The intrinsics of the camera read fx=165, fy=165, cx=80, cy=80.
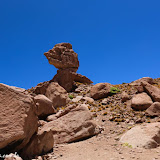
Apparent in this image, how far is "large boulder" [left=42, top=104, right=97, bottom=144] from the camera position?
11.2m

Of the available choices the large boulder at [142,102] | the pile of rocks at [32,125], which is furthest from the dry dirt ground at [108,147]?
the large boulder at [142,102]

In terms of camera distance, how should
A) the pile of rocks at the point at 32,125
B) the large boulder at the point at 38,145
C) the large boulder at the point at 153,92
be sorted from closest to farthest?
the pile of rocks at the point at 32,125 < the large boulder at the point at 38,145 < the large boulder at the point at 153,92

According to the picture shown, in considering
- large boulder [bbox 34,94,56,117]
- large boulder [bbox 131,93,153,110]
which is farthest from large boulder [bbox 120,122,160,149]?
large boulder [bbox 34,94,56,117]

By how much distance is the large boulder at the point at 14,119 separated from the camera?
7.06 m

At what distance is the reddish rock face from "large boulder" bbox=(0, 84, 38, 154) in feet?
75.8

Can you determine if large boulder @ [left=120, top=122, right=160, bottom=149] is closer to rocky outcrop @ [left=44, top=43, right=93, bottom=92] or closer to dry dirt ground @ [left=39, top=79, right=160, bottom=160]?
dry dirt ground @ [left=39, top=79, right=160, bottom=160]

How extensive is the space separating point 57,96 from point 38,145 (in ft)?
50.2

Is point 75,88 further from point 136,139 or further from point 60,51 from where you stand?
point 136,139

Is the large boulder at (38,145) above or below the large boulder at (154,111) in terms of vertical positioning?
below

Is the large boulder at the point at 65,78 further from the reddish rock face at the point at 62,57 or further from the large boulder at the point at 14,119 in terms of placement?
the large boulder at the point at 14,119

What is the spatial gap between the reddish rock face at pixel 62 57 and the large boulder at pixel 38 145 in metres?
22.6

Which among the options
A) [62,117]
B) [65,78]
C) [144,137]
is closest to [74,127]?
[62,117]

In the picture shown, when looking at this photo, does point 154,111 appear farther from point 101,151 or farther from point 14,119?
point 14,119

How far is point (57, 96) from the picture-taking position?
78.8 ft
